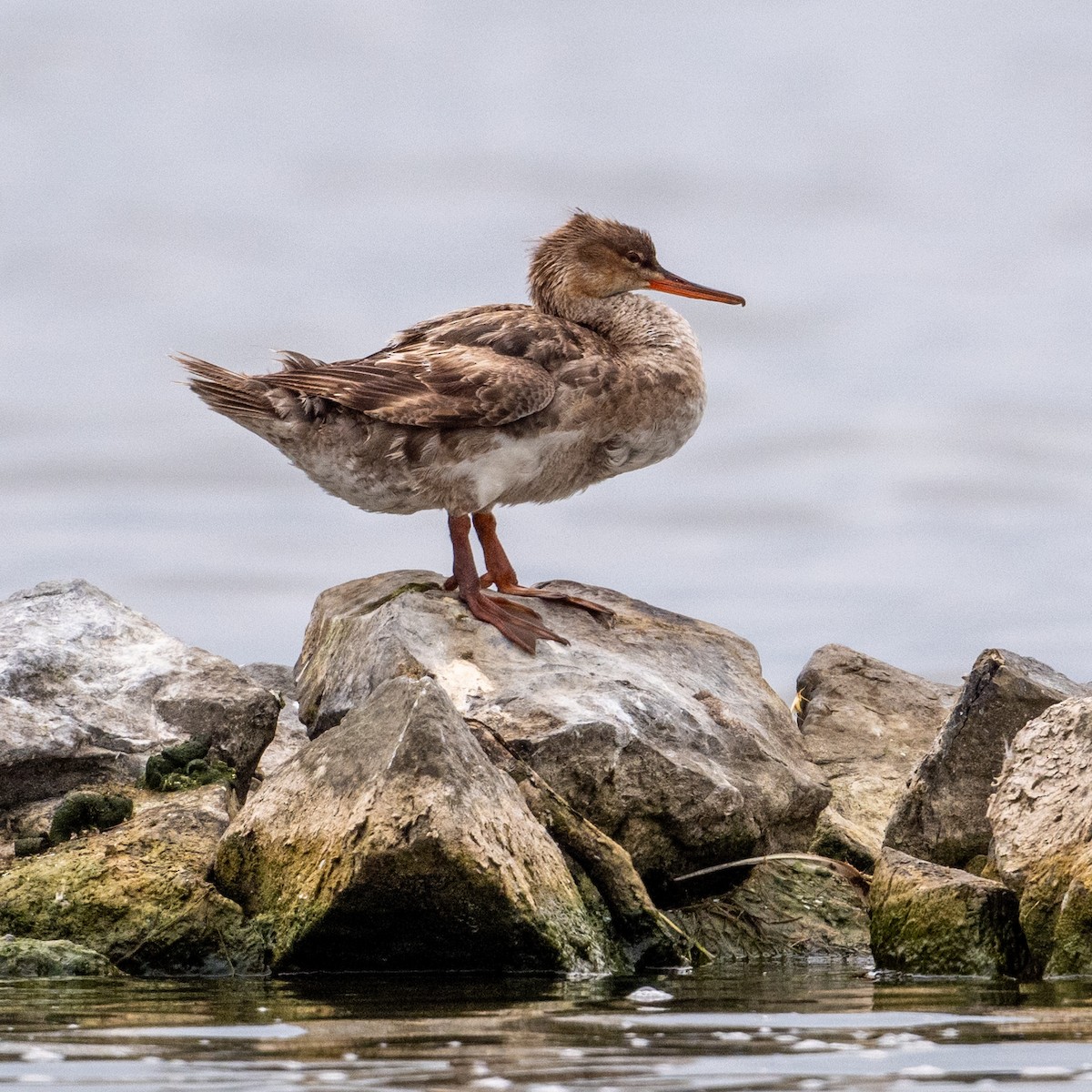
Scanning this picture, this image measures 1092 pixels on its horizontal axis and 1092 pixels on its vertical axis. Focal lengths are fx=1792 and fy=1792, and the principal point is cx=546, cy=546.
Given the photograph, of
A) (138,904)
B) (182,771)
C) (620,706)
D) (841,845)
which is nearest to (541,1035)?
(138,904)

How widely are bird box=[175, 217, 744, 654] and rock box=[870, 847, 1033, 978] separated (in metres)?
2.86

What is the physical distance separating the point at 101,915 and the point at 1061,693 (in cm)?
565

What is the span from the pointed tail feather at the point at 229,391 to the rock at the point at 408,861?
3321 mm

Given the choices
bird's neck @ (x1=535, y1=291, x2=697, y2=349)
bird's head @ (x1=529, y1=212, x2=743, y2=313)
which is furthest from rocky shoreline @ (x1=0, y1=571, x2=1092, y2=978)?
bird's head @ (x1=529, y1=212, x2=743, y2=313)

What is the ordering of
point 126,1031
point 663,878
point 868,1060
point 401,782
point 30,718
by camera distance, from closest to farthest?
point 868,1060 < point 126,1031 < point 401,782 < point 663,878 < point 30,718

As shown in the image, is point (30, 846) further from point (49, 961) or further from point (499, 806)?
point (499, 806)

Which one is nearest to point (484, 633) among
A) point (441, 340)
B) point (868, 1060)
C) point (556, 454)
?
point (556, 454)

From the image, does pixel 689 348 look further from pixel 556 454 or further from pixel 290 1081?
pixel 290 1081

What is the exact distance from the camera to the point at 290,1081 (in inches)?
202

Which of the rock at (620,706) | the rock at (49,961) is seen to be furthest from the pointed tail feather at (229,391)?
the rock at (49,961)

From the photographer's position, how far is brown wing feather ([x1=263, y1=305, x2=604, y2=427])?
11.1 metres

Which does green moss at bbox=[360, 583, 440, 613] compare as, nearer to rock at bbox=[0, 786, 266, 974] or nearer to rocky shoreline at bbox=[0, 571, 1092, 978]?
rocky shoreline at bbox=[0, 571, 1092, 978]

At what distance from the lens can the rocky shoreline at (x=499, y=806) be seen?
27.6 ft

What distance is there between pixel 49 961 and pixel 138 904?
21.6 inches
